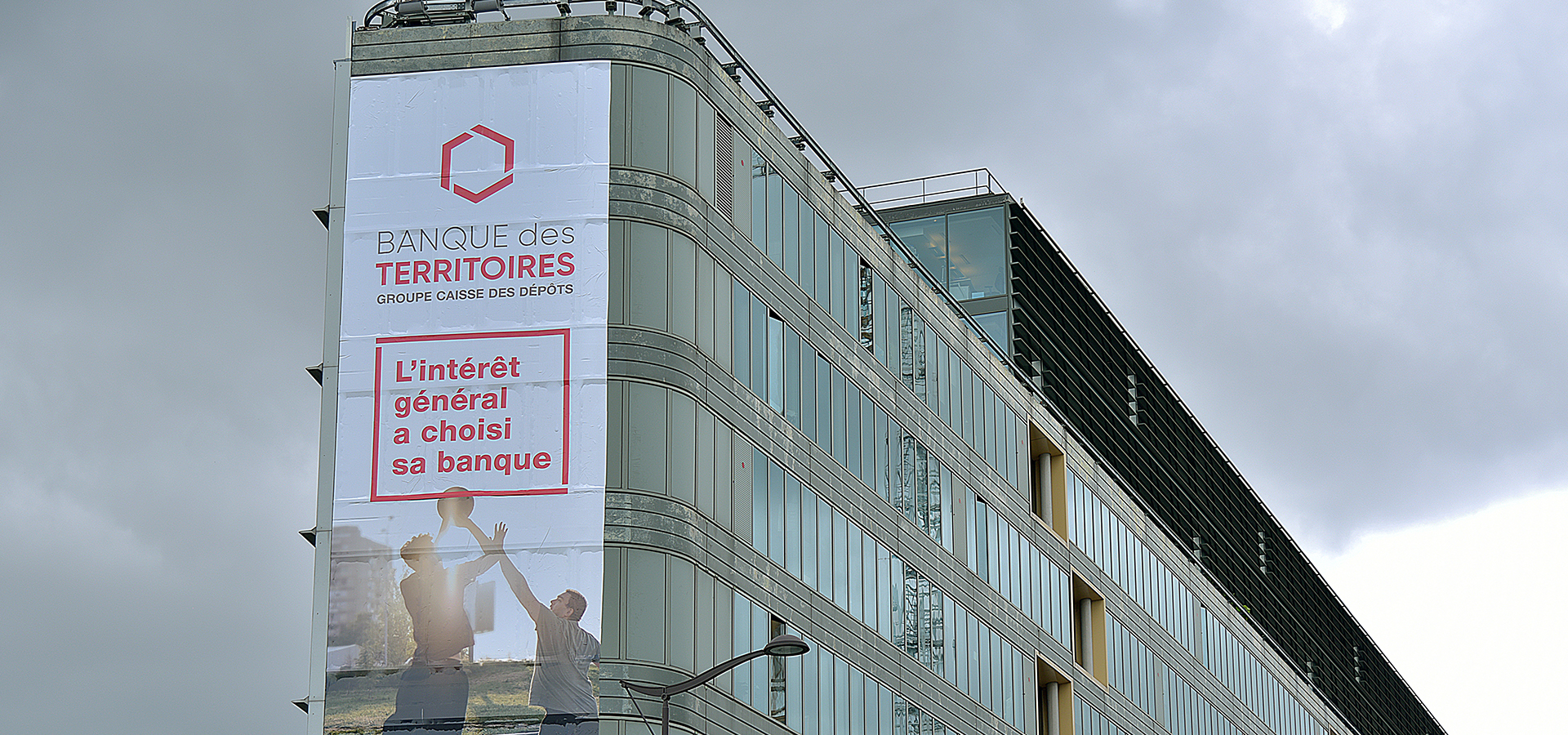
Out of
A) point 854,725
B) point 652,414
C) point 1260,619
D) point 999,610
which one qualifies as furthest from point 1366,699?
point 652,414

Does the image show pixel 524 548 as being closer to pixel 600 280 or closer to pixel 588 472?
pixel 588 472

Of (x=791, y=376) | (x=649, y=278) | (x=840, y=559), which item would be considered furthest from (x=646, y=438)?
(x=840, y=559)

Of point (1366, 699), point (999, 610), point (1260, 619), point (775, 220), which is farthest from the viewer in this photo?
point (1366, 699)

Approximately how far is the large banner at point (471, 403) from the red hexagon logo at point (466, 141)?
0.04 meters

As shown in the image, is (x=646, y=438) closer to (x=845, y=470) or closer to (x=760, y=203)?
(x=760, y=203)

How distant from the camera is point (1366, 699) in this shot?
405ft

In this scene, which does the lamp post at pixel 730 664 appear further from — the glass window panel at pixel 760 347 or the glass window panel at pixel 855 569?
the glass window panel at pixel 855 569

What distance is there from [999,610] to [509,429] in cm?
2391

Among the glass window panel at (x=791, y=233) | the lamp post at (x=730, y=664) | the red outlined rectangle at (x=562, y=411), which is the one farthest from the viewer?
the glass window panel at (x=791, y=233)

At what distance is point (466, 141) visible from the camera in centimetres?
5181

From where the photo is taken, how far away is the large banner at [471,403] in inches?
1890

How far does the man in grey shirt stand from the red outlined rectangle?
2.43 metres

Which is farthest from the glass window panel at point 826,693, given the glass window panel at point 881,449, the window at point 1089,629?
the window at point 1089,629

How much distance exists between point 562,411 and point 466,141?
7.30 meters
